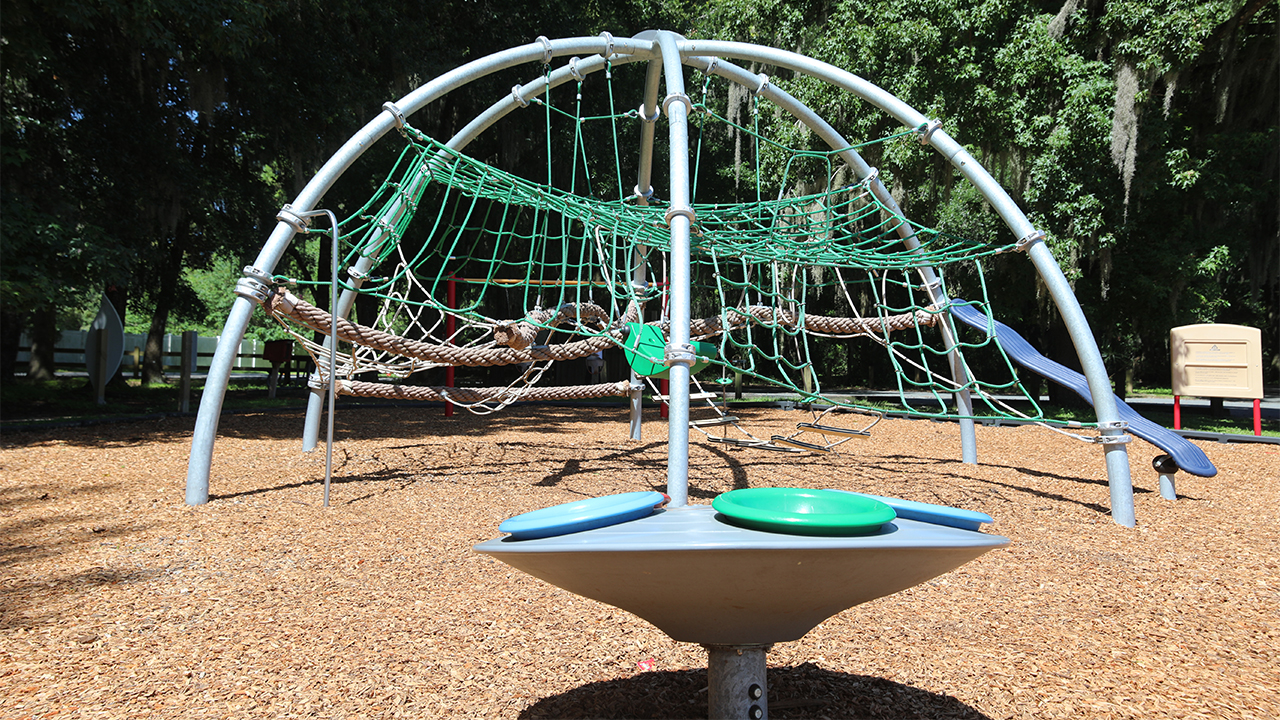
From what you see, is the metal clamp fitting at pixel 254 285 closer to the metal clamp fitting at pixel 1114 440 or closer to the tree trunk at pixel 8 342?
the metal clamp fitting at pixel 1114 440

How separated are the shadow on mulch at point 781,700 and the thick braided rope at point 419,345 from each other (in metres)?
2.97

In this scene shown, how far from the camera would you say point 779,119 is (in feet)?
37.2

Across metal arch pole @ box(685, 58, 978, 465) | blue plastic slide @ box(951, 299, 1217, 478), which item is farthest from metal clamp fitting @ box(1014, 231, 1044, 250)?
metal arch pole @ box(685, 58, 978, 465)

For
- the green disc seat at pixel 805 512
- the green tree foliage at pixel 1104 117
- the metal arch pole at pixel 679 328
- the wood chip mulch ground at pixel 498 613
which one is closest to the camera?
the green disc seat at pixel 805 512

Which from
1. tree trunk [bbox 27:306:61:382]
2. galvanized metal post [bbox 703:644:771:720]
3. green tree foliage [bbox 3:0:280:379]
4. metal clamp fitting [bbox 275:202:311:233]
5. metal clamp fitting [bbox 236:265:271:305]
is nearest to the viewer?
galvanized metal post [bbox 703:644:771:720]

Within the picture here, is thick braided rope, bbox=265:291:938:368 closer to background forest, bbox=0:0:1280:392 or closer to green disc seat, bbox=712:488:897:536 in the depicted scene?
green disc seat, bbox=712:488:897:536

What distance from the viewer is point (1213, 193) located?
9.55 m

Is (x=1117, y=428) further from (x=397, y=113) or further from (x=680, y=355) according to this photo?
(x=397, y=113)

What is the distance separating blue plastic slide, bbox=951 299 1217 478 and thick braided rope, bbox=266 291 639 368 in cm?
286

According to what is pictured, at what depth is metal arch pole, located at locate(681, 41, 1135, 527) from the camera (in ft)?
14.3

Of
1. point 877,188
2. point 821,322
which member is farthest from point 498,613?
point 877,188

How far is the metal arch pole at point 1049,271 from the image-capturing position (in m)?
4.35

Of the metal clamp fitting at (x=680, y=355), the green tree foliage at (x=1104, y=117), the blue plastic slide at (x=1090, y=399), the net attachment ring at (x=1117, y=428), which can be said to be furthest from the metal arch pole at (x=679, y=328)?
the green tree foliage at (x=1104, y=117)

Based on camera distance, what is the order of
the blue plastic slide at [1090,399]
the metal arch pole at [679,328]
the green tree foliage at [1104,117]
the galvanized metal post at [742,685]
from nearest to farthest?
the galvanized metal post at [742,685] → the metal arch pole at [679,328] → the blue plastic slide at [1090,399] → the green tree foliage at [1104,117]
